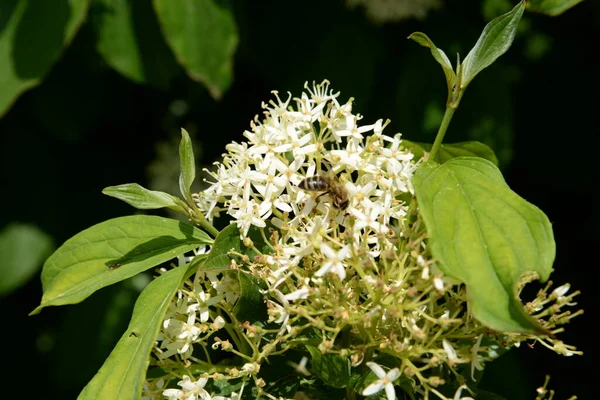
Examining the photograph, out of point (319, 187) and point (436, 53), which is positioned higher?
point (436, 53)

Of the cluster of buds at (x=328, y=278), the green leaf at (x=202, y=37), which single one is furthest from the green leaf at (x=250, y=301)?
the green leaf at (x=202, y=37)

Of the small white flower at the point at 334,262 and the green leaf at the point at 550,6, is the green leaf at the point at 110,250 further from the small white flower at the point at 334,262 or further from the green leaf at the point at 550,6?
the green leaf at the point at 550,6

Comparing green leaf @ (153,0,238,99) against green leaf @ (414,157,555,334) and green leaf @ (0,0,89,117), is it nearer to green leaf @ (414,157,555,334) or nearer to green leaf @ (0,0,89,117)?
green leaf @ (0,0,89,117)

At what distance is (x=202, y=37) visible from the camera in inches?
67.2

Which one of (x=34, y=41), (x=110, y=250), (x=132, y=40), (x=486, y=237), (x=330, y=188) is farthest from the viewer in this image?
(x=132, y=40)

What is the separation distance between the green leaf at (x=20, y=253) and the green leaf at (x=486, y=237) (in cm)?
142

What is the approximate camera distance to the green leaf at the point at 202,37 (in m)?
1.65

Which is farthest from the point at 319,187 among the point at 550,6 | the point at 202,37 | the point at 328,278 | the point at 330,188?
the point at 202,37

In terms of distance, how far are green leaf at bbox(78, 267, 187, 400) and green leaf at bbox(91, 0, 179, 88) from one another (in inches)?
39.5

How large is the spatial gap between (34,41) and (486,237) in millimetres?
1225

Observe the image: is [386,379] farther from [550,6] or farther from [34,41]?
[34,41]

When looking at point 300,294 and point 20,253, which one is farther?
point 20,253

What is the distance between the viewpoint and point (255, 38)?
214 cm

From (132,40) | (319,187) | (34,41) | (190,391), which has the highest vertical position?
(132,40)
